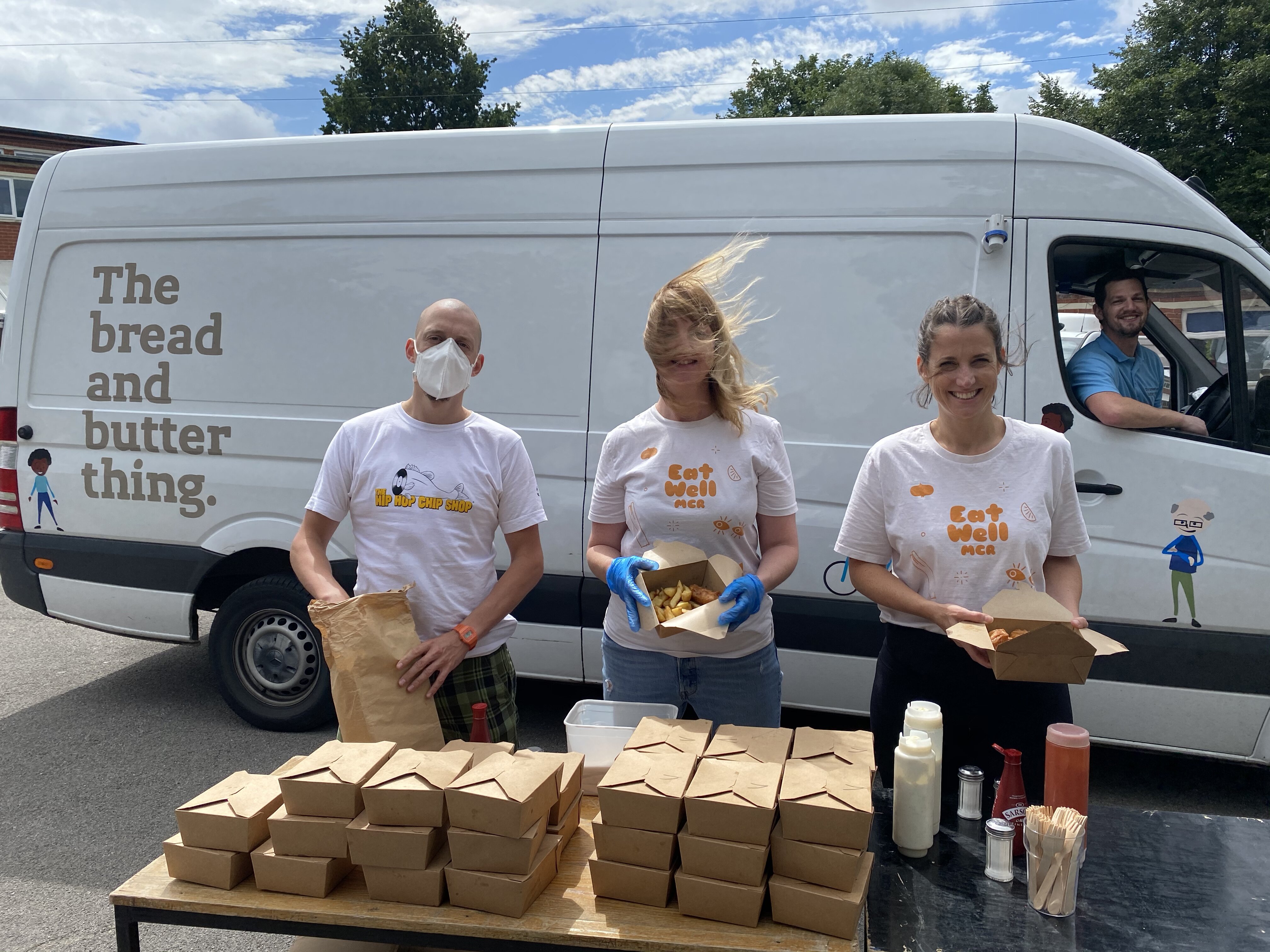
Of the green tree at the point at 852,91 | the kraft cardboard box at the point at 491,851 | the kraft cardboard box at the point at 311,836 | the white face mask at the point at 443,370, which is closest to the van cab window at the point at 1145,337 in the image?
the white face mask at the point at 443,370

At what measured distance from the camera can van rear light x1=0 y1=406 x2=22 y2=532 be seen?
446 cm

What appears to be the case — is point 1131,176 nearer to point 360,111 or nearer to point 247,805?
point 247,805

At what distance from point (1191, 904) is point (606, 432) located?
263 centimetres

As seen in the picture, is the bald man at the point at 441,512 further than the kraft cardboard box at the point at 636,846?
Yes

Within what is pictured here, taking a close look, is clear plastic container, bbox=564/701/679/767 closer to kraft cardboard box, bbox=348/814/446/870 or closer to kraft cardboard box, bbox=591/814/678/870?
kraft cardboard box, bbox=591/814/678/870

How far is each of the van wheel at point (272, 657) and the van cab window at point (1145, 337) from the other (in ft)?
11.3

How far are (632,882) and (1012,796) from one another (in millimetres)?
803

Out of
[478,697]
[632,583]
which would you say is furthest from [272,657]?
[632,583]

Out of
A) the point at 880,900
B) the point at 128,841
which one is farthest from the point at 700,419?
the point at 128,841

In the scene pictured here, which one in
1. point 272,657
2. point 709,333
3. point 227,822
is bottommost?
point 272,657

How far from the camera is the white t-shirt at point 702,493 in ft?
7.89

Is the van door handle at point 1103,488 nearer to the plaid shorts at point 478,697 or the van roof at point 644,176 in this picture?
the van roof at point 644,176

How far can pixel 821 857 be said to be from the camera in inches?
62.0

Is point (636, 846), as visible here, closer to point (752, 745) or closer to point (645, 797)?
point (645, 797)
